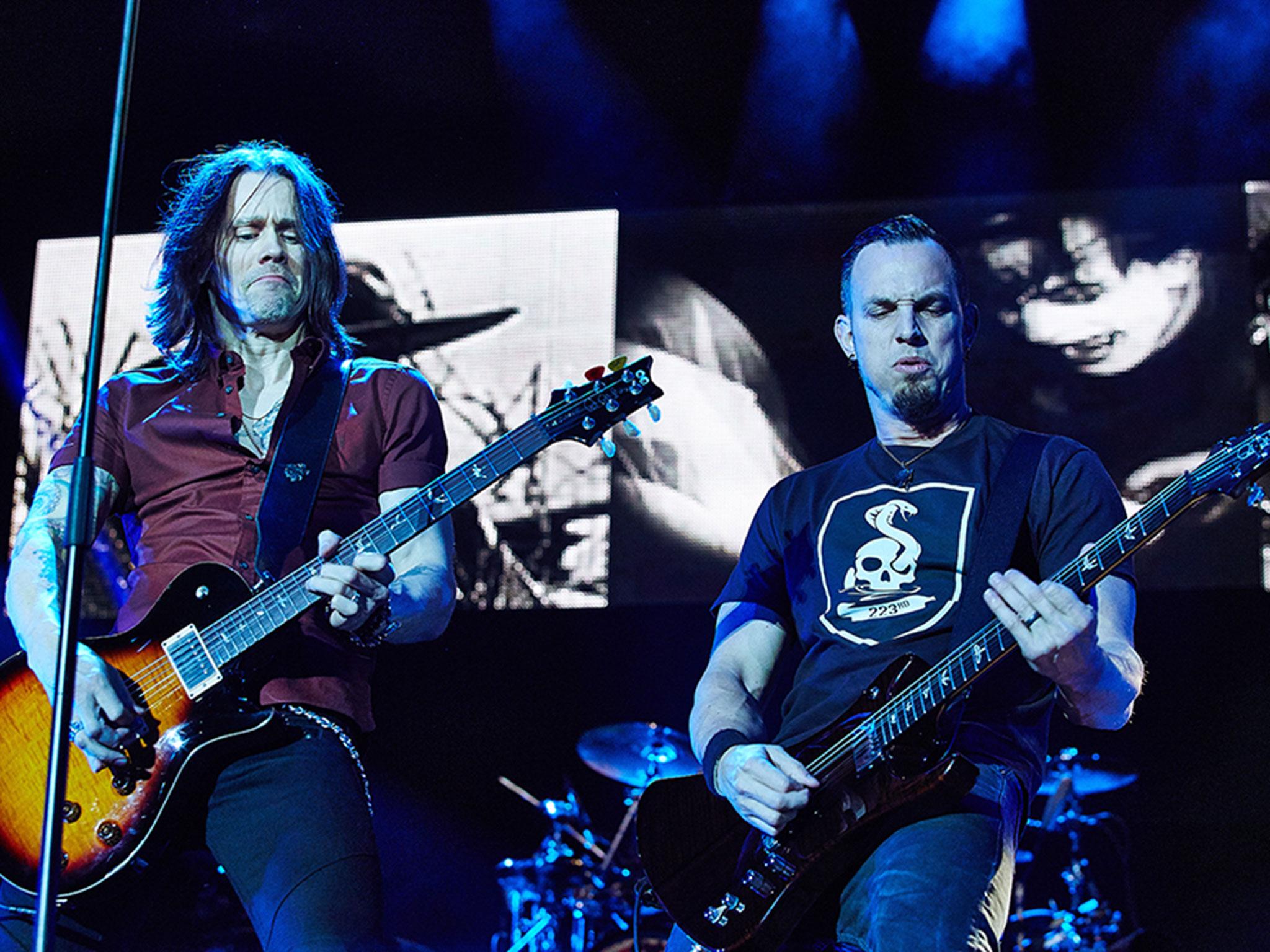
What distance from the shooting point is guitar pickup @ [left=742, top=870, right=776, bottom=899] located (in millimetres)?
2645

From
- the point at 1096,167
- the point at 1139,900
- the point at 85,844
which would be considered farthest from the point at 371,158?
the point at 1139,900

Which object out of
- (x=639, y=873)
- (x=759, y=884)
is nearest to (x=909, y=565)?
(x=759, y=884)

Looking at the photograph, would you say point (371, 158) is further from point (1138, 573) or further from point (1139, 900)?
point (1139, 900)

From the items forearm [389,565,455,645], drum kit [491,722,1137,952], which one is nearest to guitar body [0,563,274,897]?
forearm [389,565,455,645]

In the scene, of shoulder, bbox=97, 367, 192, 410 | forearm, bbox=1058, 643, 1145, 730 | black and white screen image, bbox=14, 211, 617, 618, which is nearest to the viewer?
forearm, bbox=1058, 643, 1145, 730

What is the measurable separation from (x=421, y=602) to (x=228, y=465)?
606 mm

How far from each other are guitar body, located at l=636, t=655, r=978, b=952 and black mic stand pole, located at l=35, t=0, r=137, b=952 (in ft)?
4.01

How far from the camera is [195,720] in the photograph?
8.83 feet

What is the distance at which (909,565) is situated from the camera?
2.89m

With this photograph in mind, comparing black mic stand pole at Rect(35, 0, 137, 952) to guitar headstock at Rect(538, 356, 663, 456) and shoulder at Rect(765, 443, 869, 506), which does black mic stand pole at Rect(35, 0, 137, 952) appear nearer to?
guitar headstock at Rect(538, 356, 663, 456)

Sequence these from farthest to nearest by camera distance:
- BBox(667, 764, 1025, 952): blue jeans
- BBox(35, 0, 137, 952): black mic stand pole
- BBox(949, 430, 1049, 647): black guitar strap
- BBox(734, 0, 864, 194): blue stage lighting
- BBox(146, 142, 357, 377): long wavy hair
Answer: BBox(734, 0, 864, 194): blue stage lighting, BBox(146, 142, 357, 377): long wavy hair, BBox(949, 430, 1049, 647): black guitar strap, BBox(667, 764, 1025, 952): blue jeans, BBox(35, 0, 137, 952): black mic stand pole

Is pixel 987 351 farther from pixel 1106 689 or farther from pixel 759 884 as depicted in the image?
pixel 759 884

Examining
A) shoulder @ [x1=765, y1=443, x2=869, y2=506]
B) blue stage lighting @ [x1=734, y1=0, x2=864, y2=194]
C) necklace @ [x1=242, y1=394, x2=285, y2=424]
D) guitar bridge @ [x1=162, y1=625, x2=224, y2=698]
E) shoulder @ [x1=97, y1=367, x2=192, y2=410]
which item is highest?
blue stage lighting @ [x1=734, y1=0, x2=864, y2=194]

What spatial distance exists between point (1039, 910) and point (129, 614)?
13.4 ft
